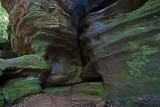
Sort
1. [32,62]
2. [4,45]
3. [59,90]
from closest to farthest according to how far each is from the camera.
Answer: [59,90] < [32,62] < [4,45]

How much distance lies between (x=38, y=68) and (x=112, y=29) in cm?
285

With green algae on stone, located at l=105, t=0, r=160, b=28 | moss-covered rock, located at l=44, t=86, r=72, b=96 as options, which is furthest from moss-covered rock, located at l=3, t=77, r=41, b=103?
green algae on stone, located at l=105, t=0, r=160, b=28

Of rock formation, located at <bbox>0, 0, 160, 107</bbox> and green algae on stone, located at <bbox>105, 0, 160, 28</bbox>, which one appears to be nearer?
rock formation, located at <bbox>0, 0, 160, 107</bbox>

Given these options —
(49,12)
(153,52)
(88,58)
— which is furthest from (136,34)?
(49,12)

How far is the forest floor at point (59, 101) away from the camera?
244 inches

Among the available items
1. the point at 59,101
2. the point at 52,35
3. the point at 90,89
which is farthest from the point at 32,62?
the point at 90,89

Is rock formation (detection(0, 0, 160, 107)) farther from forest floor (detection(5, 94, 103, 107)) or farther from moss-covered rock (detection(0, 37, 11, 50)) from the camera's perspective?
moss-covered rock (detection(0, 37, 11, 50))

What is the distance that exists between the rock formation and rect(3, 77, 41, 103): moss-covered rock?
0.03 meters

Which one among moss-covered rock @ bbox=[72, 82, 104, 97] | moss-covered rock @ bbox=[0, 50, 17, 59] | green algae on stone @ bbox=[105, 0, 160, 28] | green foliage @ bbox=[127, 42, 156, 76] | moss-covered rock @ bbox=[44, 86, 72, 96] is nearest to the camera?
green foliage @ bbox=[127, 42, 156, 76]

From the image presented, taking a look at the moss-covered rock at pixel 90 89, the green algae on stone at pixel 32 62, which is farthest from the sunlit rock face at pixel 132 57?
the green algae on stone at pixel 32 62

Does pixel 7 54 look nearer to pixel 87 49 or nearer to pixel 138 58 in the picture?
pixel 87 49

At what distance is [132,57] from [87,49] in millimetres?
3143

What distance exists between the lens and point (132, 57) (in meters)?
5.46

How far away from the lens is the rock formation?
5133mm
